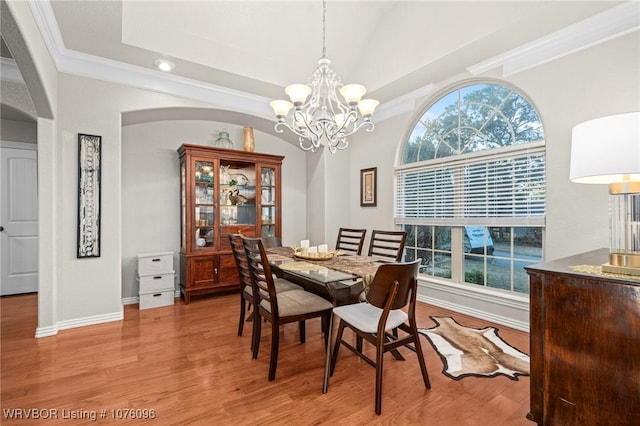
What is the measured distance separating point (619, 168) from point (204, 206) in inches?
153

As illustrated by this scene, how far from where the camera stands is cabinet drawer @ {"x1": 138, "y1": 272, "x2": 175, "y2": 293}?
3.54 meters

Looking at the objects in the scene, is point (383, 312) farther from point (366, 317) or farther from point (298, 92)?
point (298, 92)

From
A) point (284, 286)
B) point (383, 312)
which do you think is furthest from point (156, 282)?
point (383, 312)

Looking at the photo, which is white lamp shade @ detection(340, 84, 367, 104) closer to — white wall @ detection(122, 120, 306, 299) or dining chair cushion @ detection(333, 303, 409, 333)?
dining chair cushion @ detection(333, 303, 409, 333)

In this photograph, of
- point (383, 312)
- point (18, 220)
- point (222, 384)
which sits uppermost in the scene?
point (18, 220)

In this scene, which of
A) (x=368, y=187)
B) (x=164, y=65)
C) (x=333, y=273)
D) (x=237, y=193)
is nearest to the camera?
(x=333, y=273)

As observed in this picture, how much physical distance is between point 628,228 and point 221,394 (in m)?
2.38

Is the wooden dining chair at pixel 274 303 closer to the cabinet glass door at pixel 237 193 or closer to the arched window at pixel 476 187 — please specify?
the arched window at pixel 476 187

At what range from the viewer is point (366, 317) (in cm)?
188

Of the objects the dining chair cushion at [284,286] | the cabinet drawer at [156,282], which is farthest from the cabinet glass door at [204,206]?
the dining chair cushion at [284,286]

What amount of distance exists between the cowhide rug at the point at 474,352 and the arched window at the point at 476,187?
0.69 metres

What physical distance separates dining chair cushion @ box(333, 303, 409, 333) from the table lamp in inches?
41.9

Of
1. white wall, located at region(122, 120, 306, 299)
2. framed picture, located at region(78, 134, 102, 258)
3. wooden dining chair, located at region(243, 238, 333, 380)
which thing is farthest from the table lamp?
white wall, located at region(122, 120, 306, 299)

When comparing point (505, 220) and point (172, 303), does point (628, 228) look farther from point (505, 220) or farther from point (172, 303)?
point (172, 303)
